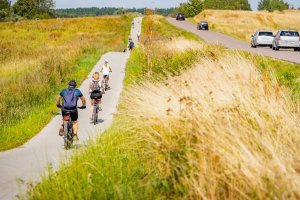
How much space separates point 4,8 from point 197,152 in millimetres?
140500

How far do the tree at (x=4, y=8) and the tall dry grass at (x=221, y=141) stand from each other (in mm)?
123893

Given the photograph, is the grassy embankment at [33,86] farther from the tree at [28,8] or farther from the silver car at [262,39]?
the tree at [28,8]

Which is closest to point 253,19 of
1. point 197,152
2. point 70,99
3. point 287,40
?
point 287,40

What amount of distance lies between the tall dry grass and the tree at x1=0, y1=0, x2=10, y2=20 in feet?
406

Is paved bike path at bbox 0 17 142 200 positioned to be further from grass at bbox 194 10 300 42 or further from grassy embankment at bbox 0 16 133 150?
grass at bbox 194 10 300 42

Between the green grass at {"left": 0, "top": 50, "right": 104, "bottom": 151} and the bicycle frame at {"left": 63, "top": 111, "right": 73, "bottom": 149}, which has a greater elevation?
the bicycle frame at {"left": 63, "top": 111, "right": 73, "bottom": 149}

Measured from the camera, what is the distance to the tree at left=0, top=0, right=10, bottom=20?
12394cm

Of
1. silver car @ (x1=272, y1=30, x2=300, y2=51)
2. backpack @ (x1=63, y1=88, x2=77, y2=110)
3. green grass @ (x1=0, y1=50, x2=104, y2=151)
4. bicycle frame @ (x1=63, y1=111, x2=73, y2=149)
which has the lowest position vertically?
green grass @ (x1=0, y1=50, x2=104, y2=151)

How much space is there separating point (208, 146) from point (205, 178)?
19.2 inches

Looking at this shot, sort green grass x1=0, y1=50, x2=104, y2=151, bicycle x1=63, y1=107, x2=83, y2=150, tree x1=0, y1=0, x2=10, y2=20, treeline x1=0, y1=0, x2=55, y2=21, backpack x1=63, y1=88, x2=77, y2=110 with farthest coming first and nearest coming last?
1. treeline x1=0, y1=0, x2=55, y2=21
2. tree x1=0, y1=0, x2=10, y2=20
3. green grass x1=0, y1=50, x2=104, y2=151
4. bicycle x1=63, y1=107, x2=83, y2=150
5. backpack x1=63, y1=88, x2=77, y2=110

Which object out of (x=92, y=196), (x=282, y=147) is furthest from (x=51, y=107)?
(x=282, y=147)

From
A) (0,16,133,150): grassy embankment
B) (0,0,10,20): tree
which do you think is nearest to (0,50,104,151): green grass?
(0,16,133,150): grassy embankment

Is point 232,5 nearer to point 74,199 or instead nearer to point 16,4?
point 16,4

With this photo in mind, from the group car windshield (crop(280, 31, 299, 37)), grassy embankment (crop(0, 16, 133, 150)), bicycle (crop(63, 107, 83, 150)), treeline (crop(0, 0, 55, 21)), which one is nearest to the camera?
bicycle (crop(63, 107, 83, 150))
